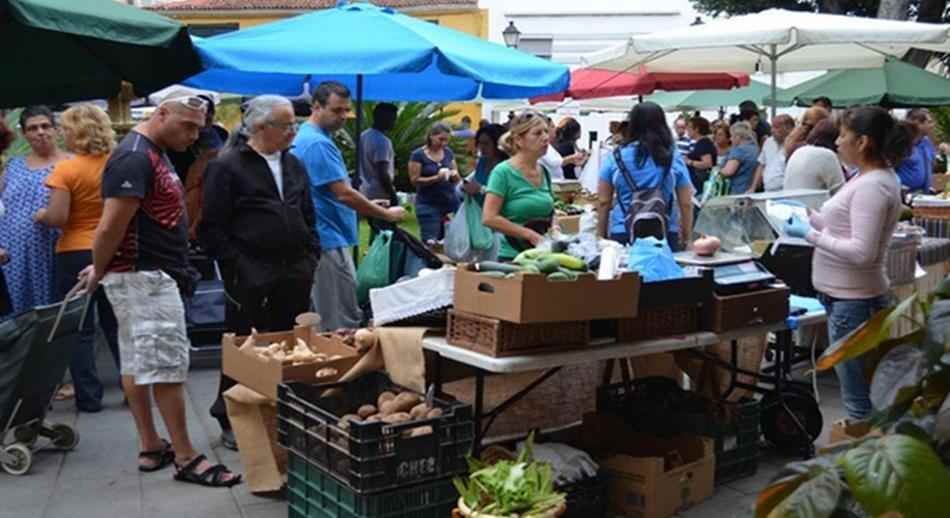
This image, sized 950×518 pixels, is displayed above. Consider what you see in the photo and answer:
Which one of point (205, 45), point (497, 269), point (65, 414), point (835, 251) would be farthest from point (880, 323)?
point (65, 414)

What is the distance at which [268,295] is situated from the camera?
5246mm

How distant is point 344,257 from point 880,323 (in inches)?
192

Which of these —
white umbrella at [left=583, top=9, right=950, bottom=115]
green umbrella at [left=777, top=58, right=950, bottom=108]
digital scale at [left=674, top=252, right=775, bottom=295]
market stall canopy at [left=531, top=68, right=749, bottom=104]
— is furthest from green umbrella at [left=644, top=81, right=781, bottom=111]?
digital scale at [left=674, top=252, right=775, bottom=295]

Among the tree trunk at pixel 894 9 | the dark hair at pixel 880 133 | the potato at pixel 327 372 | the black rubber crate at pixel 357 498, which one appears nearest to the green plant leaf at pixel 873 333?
the black rubber crate at pixel 357 498

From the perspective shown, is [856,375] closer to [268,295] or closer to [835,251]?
[835,251]

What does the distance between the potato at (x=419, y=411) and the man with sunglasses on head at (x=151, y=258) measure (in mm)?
1329

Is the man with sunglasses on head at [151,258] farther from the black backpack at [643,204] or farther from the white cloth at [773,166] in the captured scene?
the white cloth at [773,166]

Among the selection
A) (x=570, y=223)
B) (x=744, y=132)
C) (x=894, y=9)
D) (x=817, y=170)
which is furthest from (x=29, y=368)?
(x=894, y=9)

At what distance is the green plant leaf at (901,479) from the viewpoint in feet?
3.97

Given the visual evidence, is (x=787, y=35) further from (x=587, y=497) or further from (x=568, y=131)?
(x=568, y=131)

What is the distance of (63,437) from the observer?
562cm

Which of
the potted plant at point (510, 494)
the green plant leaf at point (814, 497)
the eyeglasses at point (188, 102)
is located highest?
the eyeglasses at point (188, 102)

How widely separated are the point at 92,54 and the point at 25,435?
2390 mm

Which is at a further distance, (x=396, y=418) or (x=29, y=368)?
(x=29, y=368)
